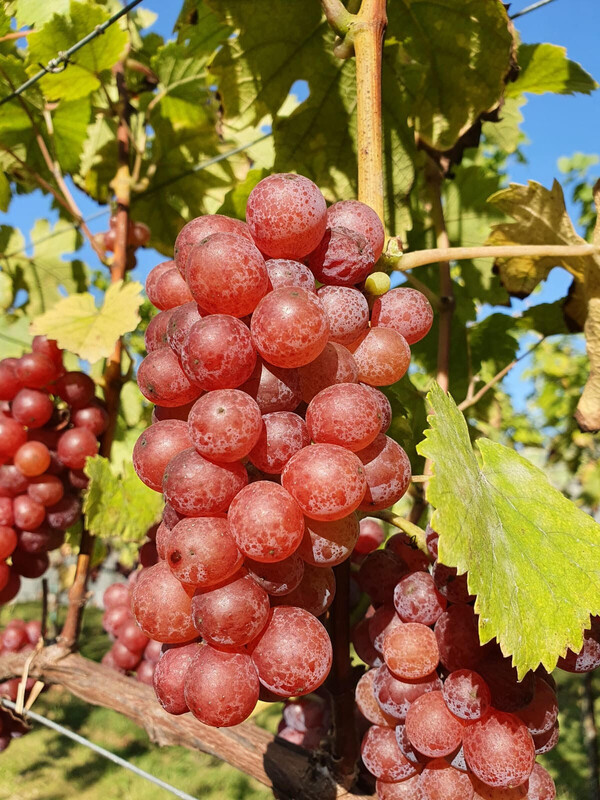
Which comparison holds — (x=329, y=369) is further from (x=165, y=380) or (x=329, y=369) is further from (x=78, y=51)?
(x=78, y=51)

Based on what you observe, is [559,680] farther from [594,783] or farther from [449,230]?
[449,230]

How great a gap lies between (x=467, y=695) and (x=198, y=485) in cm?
45

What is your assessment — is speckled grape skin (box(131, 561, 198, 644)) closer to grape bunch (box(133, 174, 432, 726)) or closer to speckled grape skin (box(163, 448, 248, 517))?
grape bunch (box(133, 174, 432, 726))

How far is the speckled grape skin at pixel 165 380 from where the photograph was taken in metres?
0.78

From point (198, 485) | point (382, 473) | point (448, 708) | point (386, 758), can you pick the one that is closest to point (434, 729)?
point (448, 708)

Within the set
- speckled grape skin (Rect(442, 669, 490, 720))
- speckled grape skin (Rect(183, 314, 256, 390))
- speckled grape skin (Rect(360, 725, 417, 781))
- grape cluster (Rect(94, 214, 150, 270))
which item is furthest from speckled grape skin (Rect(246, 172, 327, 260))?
grape cluster (Rect(94, 214, 150, 270))

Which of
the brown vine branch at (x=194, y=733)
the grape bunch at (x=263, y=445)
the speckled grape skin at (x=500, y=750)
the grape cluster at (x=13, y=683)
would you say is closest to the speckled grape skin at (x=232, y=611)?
the grape bunch at (x=263, y=445)

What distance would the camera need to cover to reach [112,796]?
427 cm

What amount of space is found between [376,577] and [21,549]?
94 cm

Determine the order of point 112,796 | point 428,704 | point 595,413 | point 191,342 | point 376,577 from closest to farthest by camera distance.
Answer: point 191,342 < point 428,704 < point 376,577 < point 595,413 < point 112,796

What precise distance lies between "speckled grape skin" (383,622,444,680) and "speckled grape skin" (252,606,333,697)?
0.17m

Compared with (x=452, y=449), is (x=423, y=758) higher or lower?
lower

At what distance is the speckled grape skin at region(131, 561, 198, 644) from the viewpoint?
2.53ft

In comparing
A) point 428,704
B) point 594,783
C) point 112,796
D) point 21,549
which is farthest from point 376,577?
point 112,796
